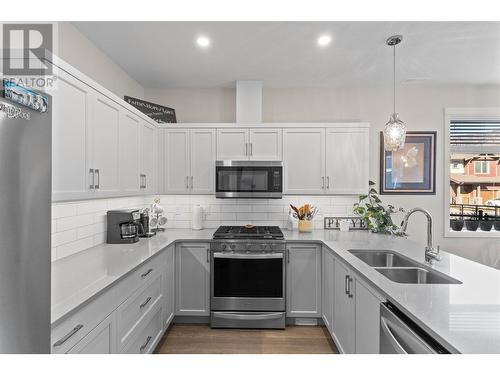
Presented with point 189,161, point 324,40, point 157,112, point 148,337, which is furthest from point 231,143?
point 148,337

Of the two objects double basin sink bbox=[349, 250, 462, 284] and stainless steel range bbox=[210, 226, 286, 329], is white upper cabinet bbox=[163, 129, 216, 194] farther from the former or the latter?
double basin sink bbox=[349, 250, 462, 284]

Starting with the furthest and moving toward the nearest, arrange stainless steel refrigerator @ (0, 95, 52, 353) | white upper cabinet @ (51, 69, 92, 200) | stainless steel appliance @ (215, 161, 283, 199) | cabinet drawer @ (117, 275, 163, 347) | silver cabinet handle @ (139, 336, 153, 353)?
stainless steel appliance @ (215, 161, 283, 199)
silver cabinet handle @ (139, 336, 153, 353)
cabinet drawer @ (117, 275, 163, 347)
white upper cabinet @ (51, 69, 92, 200)
stainless steel refrigerator @ (0, 95, 52, 353)

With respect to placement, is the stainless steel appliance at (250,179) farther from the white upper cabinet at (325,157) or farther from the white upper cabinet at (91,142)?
the white upper cabinet at (91,142)

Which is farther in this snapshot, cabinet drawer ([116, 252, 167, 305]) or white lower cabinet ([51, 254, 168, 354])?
cabinet drawer ([116, 252, 167, 305])

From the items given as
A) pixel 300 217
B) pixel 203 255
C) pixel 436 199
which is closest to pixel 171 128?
pixel 203 255

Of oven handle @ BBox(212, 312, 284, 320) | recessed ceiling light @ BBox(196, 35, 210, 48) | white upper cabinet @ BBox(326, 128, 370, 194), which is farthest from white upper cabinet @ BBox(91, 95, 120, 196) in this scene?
white upper cabinet @ BBox(326, 128, 370, 194)

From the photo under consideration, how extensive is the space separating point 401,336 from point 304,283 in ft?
5.17

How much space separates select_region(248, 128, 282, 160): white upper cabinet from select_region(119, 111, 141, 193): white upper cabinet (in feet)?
4.02

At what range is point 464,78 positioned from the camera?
3.21 metres

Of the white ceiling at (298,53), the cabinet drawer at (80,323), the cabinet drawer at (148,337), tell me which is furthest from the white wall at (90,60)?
the cabinet drawer at (148,337)

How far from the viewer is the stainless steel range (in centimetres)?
275

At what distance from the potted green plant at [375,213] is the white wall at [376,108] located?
188 mm

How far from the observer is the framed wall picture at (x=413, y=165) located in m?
3.46

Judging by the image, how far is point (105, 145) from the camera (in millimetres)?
2055
